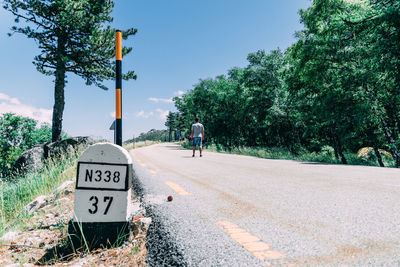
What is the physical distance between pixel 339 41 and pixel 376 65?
2673 mm

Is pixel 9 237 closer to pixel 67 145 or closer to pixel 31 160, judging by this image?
pixel 67 145

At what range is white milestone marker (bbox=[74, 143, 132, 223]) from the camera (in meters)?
2.23

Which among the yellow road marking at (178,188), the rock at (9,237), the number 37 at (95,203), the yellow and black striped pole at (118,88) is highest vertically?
the yellow and black striped pole at (118,88)

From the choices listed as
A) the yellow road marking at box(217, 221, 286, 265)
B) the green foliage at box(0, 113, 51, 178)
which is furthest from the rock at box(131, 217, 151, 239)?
the green foliage at box(0, 113, 51, 178)

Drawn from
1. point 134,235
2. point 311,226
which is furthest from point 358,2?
point 134,235

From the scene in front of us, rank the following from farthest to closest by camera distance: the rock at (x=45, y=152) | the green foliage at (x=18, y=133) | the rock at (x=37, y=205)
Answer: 1. the green foliage at (x=18, y=133)
2. the rock at (x=45, y=152)
3. the rock at (x=37, y=205)

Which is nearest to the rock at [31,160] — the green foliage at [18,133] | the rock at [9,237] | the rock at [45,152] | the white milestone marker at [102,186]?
the rock at [45,152]

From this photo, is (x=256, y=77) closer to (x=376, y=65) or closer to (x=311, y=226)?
(x=376, y=65)

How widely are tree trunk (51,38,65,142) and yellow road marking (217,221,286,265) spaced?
1489cm

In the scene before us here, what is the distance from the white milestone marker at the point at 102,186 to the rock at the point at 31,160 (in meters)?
10.6

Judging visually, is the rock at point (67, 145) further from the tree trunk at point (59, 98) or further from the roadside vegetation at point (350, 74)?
the roadside vegetation at point (350, 74)

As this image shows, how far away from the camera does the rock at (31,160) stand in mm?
10990

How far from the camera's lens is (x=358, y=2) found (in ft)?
35.6

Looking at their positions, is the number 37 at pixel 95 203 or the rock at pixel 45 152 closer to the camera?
the number 37 at pixel 95 203
